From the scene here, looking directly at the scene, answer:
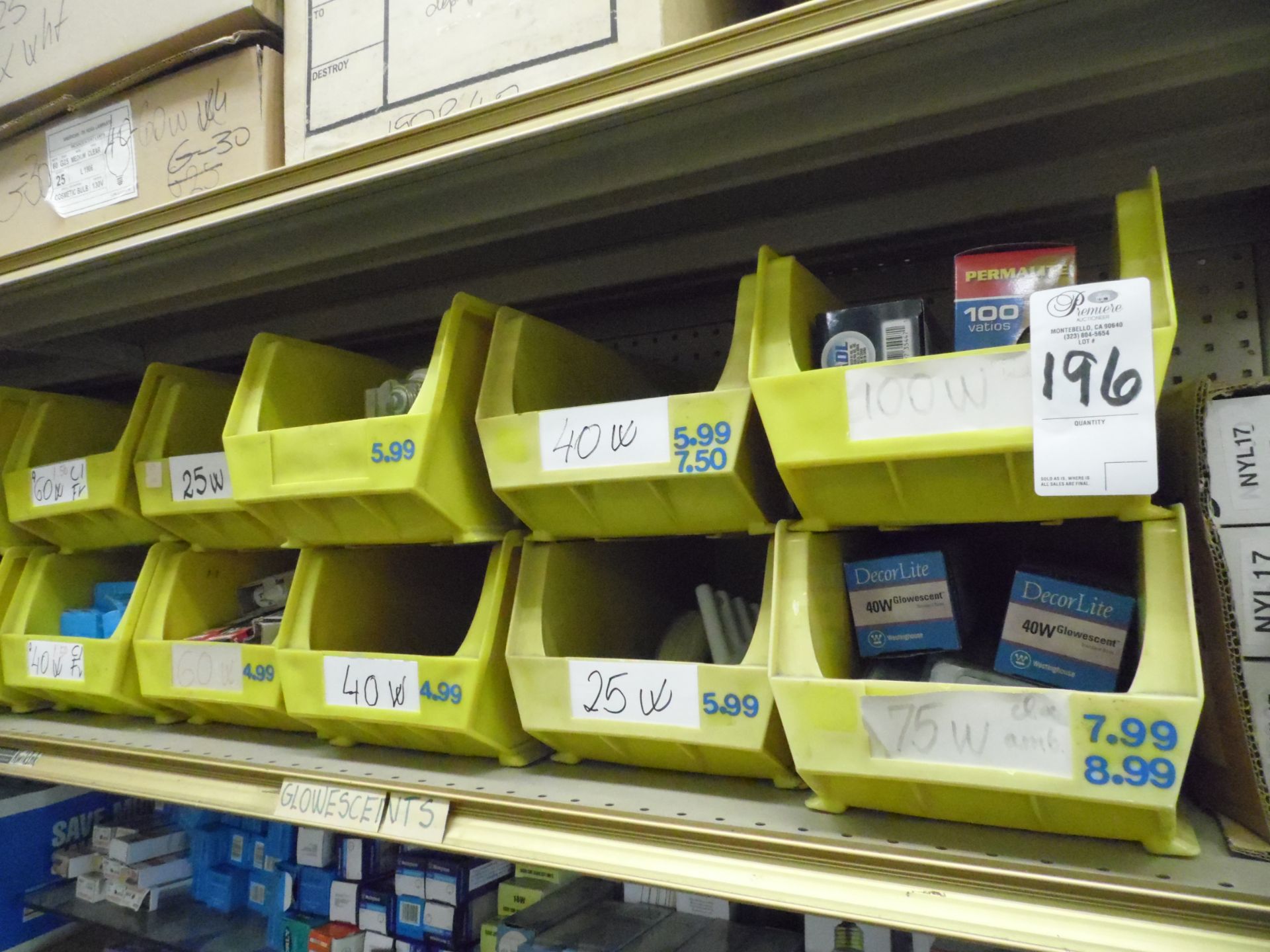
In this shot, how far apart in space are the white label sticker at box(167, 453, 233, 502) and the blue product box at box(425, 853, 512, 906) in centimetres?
60

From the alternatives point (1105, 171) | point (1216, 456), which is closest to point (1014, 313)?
point (1216, 456)

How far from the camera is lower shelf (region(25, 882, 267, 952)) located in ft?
4.47

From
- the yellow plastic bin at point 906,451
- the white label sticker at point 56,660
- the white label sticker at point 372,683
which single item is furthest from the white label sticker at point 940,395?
the white label sticker at point 56,660

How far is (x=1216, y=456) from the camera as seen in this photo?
62 centimetres

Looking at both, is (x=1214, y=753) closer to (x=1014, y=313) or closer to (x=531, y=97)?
(x=1014, y=313)

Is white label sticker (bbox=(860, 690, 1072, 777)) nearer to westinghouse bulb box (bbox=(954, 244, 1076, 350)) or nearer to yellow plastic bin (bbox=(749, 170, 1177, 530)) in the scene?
yellow plastic bin (bbox=(749, 170, 1177, 530))

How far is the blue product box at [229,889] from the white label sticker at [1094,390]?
1.50 m

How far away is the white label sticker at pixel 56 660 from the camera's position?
3.71 feet

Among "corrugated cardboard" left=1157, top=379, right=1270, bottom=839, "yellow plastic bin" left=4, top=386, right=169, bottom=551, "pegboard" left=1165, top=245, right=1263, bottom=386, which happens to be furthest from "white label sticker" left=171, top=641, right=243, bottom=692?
"pegboard" left=1165, top=245, right=1263, bottom=386

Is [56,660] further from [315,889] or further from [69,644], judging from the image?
[315,889]

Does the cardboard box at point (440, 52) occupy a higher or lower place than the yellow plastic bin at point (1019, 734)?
Result: higher

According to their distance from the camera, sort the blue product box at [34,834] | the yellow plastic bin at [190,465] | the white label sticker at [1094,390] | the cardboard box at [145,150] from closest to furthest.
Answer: the white label sticker at [1094,390] < the cardboard box at [145,150] < the yellow plastic bin at [190,465] < the blue product box at [34,834]

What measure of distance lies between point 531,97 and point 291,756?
0.77 meters

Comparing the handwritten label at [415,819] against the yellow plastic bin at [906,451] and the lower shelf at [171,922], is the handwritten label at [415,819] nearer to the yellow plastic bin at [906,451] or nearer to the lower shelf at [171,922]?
the yellow plastic bin at [906,451]
